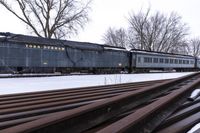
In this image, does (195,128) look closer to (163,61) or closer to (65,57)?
(65,57)

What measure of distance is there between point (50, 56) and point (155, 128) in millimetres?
20332

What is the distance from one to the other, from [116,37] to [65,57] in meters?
60.2

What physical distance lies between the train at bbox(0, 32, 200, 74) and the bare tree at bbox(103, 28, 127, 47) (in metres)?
42.4

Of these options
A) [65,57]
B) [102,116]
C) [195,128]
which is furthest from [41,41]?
[195,128]

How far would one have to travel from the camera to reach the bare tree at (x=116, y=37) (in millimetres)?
80213

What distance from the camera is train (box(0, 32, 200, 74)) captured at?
20375 mm

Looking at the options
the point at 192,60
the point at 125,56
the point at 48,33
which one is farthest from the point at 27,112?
the point at 192,60

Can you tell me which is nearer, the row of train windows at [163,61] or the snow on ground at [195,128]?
the snow on ground at [195,128]

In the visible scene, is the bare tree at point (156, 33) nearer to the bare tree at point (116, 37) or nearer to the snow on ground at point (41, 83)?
the bare tree at point (116, 37)

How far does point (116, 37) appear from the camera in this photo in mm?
84000

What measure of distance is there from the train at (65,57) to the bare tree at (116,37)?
42.4 m

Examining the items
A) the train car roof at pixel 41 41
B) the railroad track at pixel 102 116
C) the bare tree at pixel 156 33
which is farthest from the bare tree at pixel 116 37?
the railroad track at pixel 102 116

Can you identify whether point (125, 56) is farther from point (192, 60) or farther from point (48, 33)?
point (192, 60)

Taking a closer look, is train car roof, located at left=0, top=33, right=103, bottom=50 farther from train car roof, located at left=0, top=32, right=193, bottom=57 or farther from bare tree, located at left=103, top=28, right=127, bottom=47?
bare tree, located at left=103, top=28, right=127, bottom=47
